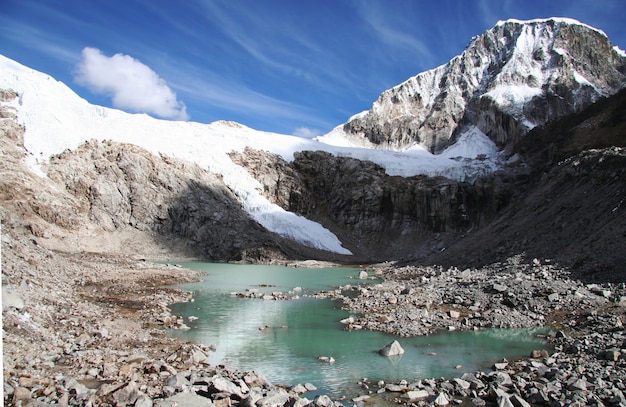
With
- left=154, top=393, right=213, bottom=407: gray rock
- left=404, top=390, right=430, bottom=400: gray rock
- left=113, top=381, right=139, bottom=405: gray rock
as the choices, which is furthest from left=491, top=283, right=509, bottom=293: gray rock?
left=113, top=381, right=139, bottom=405: gray rock

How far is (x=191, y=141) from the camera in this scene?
84.5m

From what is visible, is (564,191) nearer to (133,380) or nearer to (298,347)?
(298,347)

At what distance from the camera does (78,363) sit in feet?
39.5

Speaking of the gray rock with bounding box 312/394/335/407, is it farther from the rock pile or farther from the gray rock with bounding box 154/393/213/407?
the rock pile

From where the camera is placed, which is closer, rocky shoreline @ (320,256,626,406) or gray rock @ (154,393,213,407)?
gray rock @ (154,393,213,407)

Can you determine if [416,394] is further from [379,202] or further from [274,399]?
[379,202]

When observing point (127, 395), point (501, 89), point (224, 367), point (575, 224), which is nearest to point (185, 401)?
point (127, 395)

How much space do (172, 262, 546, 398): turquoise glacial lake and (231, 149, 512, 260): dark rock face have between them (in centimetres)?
6082

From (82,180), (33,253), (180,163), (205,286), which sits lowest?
(205,286)

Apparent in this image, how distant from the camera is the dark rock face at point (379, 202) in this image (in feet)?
286

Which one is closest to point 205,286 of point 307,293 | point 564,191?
point 307,293

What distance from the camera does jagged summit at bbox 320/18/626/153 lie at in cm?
11881

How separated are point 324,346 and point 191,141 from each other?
7239cm

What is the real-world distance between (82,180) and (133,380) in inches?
2276
